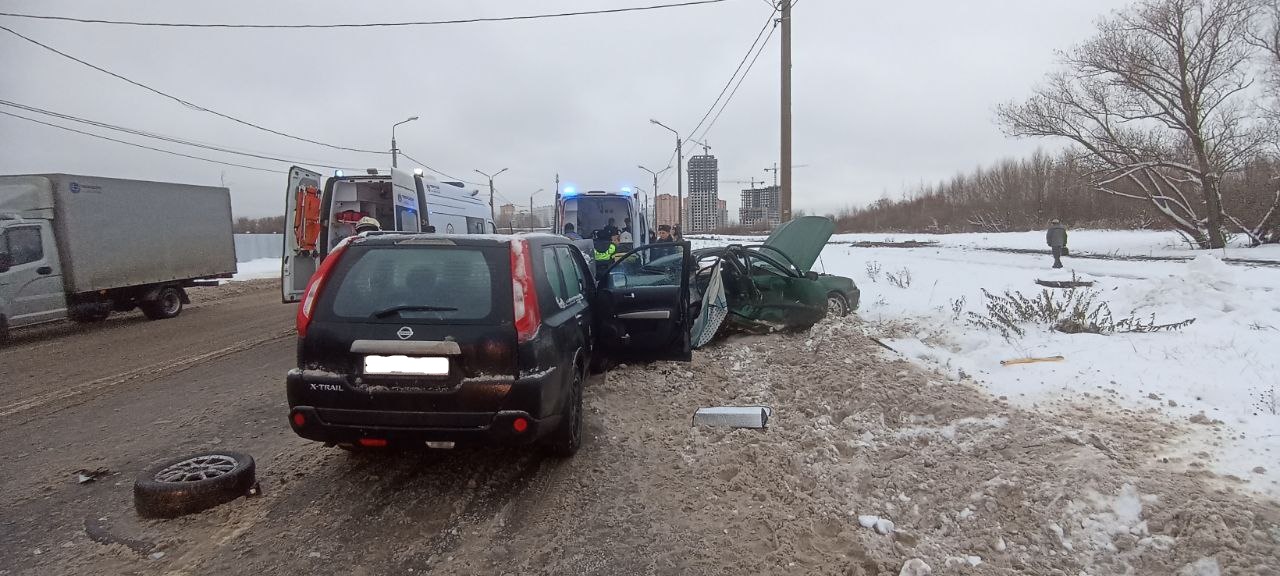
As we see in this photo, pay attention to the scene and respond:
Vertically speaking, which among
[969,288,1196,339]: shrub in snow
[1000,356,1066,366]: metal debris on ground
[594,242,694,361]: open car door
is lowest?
[1000,356,1066,366]: metal debris on ground

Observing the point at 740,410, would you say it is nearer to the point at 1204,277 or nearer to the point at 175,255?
the point at 1204,277

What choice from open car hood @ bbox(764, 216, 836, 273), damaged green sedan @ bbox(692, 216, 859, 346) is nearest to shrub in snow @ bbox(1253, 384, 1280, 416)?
damaged green sedan @ bbox(692, 216, 859, 346)

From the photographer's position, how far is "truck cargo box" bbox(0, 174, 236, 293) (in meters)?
11.4

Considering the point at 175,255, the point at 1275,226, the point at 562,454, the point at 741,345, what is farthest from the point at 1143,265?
the point at 175,255

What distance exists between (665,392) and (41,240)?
39.0 feet

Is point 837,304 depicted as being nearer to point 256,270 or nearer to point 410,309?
point 410,309

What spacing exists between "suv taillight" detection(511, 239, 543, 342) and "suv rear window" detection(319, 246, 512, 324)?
1.9 inches

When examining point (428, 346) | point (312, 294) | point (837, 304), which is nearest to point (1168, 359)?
point (837, 304)

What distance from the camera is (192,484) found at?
3729 mm

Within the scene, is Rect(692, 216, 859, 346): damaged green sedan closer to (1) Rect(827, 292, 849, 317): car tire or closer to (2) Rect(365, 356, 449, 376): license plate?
(1) Rect(827, 292, 849, 317): car tire

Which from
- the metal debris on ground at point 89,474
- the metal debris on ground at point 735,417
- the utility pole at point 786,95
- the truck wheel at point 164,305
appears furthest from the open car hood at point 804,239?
the truck wheel at point 164,305

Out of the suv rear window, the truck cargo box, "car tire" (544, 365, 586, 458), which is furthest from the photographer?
the truck cargo box

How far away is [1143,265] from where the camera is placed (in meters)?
17.8

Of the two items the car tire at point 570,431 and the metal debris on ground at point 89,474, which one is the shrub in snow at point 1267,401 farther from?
the metal debris on ground at point 89,474
